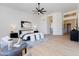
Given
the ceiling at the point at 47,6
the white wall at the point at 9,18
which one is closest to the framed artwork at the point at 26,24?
the white wall at the point at 9,18

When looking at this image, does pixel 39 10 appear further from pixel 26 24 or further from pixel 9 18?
pixel 9 18

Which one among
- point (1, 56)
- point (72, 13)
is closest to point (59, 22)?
point (72, 13)

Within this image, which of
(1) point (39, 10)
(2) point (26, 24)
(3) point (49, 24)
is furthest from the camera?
(3) point (49, 24)

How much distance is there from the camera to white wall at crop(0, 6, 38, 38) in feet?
8.11

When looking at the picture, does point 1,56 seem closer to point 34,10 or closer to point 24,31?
point 24,31

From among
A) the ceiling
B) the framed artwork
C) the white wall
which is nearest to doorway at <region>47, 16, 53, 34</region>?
the ceiling

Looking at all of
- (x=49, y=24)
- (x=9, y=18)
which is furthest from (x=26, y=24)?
(x=49, y=24)

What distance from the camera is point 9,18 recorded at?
101 inches

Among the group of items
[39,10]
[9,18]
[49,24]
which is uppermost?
[39,10]

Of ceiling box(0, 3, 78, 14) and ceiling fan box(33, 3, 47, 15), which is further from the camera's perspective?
ceiling fan box(33, 3, 47, 15)

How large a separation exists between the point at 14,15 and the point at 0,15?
13.2 inches

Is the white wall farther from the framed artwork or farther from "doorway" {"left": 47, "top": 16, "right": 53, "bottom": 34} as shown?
"doorway" {"left": 47, "top": 16, "right": 53, "bottom": 34}

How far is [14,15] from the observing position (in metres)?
2.59

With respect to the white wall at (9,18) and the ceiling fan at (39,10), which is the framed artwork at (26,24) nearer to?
the white wall at (9,18)
